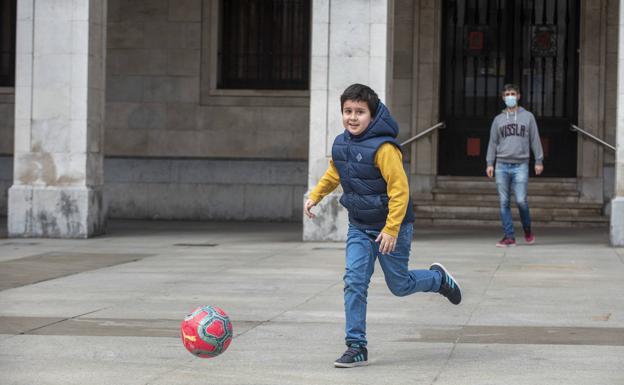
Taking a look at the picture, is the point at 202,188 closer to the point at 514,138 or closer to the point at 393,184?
the point at 514,138

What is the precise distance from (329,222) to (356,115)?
8999 millimetres

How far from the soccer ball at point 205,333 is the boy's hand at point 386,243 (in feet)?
3.68

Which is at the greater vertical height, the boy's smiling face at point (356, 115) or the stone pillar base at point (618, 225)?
the boy's smiling face at point (356, 115)

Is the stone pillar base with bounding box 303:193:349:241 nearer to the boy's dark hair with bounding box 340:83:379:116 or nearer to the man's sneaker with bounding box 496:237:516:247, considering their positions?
the man's sneaker with bounding box 496:237:516:247

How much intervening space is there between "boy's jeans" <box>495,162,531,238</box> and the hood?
27.5 feet

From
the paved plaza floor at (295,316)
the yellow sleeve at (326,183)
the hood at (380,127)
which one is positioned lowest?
the paved plaza floor at (295,316)

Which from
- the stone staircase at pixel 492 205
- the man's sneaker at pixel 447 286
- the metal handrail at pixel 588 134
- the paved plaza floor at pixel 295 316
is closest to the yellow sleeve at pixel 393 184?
the paved plaza floor at pixel 295 316

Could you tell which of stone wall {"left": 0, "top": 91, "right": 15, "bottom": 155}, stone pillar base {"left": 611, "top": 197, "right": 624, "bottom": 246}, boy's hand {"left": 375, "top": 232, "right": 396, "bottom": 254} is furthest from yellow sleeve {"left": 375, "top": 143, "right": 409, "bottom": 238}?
stone wall {"left": 0, "top": 91, "right": 15, "bottom": 155}

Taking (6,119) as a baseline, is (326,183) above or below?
below

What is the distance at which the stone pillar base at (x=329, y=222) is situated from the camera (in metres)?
16.2

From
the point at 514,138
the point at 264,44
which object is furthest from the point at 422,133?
the point at 514,138

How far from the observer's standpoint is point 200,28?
21.2 metres

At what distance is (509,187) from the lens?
1581cm

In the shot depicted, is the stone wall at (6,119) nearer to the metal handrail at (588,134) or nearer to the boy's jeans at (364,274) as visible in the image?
the metal handrail at (588,134)
